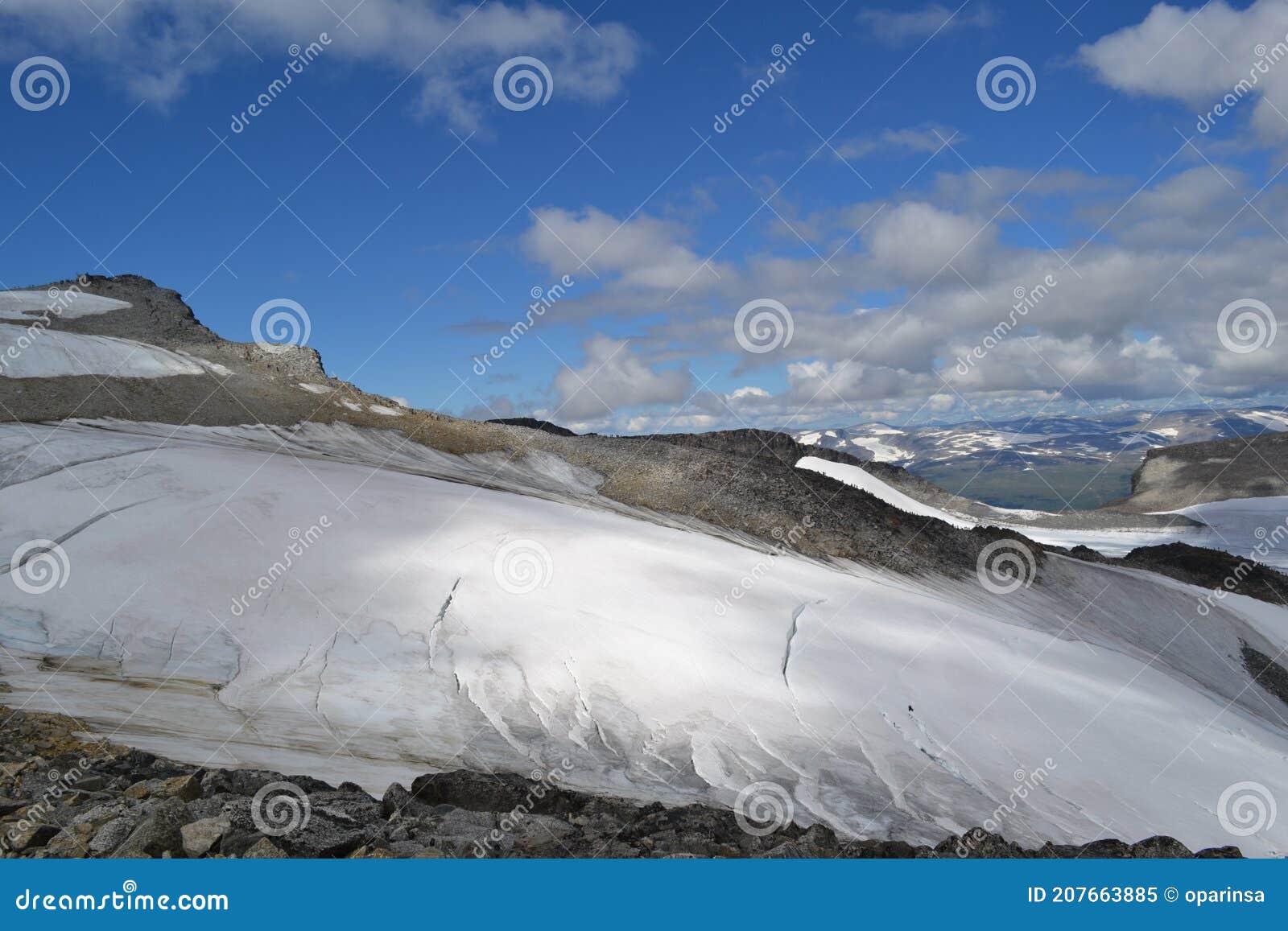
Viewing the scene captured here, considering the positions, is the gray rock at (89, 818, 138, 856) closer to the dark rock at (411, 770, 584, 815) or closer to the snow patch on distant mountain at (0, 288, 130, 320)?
the dark rock at (411, 770, 584, 815)

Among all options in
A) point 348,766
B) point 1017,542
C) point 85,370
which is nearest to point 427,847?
point 348,766

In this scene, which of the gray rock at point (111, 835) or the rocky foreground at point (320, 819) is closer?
the gray rock at point (111, 835)

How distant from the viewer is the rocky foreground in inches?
162

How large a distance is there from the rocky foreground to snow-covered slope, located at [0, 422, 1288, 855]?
29.0 inches

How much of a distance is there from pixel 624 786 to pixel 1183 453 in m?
68.5

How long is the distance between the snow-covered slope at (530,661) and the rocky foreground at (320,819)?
0.74m

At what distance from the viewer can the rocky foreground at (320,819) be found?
4.11 meters

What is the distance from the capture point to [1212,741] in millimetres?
11977

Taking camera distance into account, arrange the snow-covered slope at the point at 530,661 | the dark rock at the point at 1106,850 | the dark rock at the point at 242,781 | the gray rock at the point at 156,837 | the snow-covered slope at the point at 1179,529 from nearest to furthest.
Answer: the gray rock at the point at 156,837, the dark rock at the point at 242,781, the dark rock at the point at 1106,850, the snow-covered slope at the point at 530,661, the snow-covered slope at the point at 1179,529

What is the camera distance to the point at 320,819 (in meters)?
4.47

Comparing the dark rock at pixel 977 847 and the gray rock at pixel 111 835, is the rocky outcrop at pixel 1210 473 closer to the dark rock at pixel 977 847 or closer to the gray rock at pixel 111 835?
the dark rock at pixel 977 847

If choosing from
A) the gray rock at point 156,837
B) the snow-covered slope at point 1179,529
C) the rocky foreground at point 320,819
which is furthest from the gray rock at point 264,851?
the snow-covered slope at point 1179,529

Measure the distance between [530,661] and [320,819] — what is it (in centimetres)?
434

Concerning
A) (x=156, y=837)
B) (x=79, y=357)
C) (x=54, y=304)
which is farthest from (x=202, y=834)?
(x=54, y=304)
